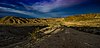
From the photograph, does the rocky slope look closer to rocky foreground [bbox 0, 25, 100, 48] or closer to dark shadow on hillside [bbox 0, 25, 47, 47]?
dark shadow on hillside [bbox 0, 25, 47, 47]

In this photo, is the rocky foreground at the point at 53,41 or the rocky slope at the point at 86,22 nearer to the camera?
the rocky foreground at the point at 53,41

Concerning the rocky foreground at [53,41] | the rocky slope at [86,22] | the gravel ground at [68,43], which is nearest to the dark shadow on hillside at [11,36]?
the rocky foreground at [53,41]

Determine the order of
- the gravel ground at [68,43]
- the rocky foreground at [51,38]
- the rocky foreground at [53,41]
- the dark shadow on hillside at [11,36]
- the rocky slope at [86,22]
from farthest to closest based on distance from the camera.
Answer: the rocky slope at [86,22], the dark shadow on hillside at [11,36], the rocky foreground at [51,38], the rocky foreground at [53,41], the gravel ground at [68,43]

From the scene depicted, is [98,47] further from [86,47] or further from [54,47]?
[54,47]

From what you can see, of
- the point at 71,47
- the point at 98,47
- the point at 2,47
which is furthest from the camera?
the point at 2,47

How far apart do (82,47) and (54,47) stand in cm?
275

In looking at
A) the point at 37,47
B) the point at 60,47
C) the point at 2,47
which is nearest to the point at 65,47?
the point at 60,47

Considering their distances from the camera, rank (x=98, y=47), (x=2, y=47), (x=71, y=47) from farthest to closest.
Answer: (x=2, y=47) → (x=98, y=47) → (x=71, y=47)

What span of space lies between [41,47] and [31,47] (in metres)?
0.96

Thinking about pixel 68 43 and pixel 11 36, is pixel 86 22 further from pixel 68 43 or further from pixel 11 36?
pixel 68 43

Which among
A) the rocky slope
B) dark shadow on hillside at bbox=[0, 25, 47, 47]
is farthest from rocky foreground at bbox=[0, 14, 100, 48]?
the rocky slope

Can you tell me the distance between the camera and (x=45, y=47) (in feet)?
47.6

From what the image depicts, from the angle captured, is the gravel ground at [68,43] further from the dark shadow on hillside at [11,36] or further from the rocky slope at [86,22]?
the rocky slope at [86,22]

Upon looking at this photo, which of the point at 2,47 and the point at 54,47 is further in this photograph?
the point at 2,47
